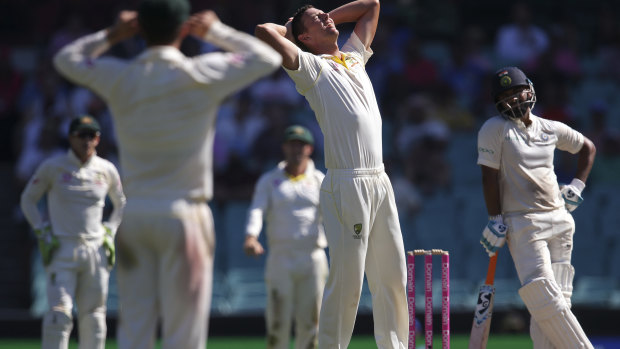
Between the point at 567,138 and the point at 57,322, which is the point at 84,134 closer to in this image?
the point at 57,322

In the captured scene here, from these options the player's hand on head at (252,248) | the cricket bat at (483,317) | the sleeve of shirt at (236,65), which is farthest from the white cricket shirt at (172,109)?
the player's hand on head at (252,248)

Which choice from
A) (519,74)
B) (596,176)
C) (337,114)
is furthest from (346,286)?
(596,176)

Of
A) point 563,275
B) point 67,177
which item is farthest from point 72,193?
point 563,275

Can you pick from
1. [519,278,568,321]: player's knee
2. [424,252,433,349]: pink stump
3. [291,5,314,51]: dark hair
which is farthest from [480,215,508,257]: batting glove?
[291,5,314,51]: dark hair

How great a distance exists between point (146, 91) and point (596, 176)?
803 cm

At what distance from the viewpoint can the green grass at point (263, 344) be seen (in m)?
8.88

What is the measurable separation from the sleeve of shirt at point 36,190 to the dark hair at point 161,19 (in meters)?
2.93

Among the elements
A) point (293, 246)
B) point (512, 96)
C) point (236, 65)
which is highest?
point (236, 65)

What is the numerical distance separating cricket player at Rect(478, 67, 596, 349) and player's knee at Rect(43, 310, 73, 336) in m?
2.73

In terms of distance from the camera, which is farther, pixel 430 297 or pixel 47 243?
pixel 47 243

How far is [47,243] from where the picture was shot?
6.43 m

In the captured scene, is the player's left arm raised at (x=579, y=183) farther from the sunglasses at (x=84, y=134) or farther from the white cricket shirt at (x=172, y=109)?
the sunglasses at (x=84, y=134)

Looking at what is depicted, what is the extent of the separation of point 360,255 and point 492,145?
1.11 metres

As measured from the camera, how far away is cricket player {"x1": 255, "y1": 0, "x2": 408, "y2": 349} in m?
5.01
